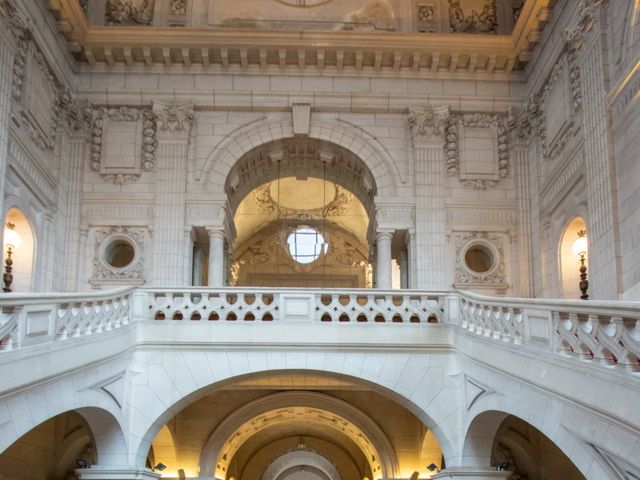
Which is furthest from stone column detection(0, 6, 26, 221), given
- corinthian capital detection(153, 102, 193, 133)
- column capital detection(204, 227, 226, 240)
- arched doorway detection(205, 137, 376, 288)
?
arched doorway detection(205, 137, 376, 288)

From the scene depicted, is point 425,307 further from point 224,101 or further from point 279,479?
point 279,479

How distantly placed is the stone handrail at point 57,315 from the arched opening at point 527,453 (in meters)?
8.07

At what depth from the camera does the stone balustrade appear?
9.28 meters

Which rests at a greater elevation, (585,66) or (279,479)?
(585,66)

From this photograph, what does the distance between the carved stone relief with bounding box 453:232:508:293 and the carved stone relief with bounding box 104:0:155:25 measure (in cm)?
868

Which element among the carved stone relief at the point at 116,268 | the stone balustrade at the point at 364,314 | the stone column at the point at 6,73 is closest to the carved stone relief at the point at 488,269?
the stone balustrade at the point at 364,314

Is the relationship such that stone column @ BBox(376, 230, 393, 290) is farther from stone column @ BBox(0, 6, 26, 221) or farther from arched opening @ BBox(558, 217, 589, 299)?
stone column @ BBox(0, 6, 26, 221)

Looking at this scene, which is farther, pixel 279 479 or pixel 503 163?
pixel 279 479

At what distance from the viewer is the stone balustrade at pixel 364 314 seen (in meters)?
9.28

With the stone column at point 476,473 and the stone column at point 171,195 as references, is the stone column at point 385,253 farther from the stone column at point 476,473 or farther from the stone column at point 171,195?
the stone column at point 476,473

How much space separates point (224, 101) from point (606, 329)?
13.0 m

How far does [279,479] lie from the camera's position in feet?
113

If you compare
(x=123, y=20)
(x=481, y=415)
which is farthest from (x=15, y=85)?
(x=481, y=415)

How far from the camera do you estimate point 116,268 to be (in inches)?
775
